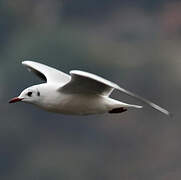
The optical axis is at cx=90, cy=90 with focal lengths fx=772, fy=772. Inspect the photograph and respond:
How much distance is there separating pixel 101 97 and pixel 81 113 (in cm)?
59

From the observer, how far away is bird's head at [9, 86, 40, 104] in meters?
17.9

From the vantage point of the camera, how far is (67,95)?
1738 cm

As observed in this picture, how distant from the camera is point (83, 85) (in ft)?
56.0

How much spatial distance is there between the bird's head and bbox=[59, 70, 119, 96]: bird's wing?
0.75 metres

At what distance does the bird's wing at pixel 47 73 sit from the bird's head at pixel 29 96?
1.18 metres

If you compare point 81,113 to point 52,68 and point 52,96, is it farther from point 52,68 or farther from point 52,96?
point 52,68

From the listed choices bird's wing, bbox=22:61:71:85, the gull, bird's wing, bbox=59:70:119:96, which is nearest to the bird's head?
the gull

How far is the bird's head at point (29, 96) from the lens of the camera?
17859mm

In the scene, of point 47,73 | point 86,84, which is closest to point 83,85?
point 86,84

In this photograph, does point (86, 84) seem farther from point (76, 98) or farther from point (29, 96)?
point (29, 96)

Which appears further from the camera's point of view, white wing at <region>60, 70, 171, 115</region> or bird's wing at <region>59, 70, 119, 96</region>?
bird's wing at <region>59, 70, 119, 96</region>

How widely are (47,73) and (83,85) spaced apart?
318 cm

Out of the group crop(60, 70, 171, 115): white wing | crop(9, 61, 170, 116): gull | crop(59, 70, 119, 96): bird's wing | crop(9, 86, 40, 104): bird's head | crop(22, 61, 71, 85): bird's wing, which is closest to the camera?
crop(60, 70, 171, 115): white wing

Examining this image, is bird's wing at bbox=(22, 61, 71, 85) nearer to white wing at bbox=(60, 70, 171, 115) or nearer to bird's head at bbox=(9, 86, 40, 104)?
Answer: bird's head at bbox=(9, 86, 40, 104)
